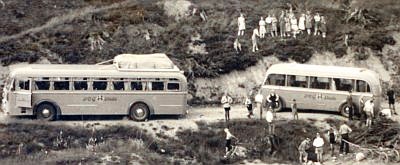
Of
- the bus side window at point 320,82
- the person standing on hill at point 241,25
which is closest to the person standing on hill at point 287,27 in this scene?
the person standing on hill at point 241,25

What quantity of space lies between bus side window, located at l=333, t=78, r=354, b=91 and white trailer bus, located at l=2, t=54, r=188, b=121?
7.17 m

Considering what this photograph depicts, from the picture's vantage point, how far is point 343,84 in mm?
41719

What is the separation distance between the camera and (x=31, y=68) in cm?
3994

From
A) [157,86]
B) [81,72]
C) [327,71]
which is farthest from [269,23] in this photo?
[81,72]

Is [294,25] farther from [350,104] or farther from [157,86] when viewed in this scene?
[157,86]

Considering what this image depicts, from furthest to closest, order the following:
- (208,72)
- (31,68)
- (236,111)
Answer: (208,72)
(236,111)
(31,68)

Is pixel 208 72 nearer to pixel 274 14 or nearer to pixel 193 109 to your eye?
pixel 193 109

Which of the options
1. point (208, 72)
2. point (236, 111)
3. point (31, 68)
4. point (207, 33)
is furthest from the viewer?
point (207, 33)

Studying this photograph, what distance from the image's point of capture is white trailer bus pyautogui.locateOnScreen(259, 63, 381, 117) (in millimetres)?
41375

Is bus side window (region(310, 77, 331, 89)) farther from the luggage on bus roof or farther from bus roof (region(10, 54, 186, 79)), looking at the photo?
the luggage on bus roof

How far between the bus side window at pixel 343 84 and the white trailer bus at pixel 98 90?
717 centimetres

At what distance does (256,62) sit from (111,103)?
1058 cm

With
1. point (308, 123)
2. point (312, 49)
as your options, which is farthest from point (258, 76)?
point (308, 123)

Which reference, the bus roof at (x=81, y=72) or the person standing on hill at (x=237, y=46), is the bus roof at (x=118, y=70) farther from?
the person standing on hill at (x=237, y=46)
